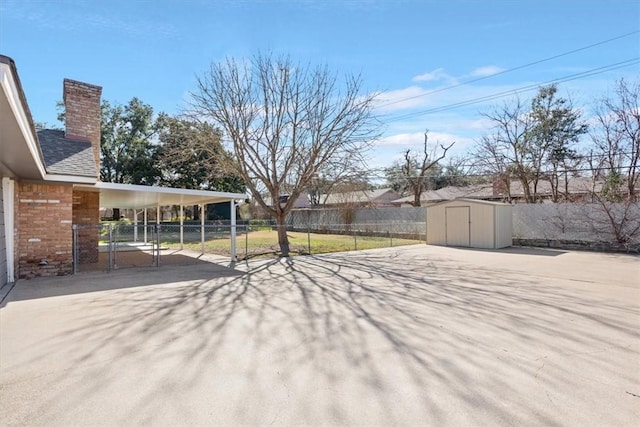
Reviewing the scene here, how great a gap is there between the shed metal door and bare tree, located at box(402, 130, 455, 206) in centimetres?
1024

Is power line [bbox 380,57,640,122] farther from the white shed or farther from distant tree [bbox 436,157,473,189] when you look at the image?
the white shed

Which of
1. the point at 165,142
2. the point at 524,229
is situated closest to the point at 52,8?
the point at 524,229

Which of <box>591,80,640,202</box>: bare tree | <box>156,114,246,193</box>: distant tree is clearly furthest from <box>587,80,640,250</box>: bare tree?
<box>156,114,246,193</box>: distant tree

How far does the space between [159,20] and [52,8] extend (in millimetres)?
2368

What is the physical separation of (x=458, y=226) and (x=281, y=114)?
849 centimetres

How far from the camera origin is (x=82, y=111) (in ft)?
34.0

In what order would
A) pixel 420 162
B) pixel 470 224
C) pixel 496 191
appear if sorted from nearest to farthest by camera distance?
pixel 470 224 → pixel 496 191 → pixel 420 162

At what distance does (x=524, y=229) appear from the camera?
1536 centimetres

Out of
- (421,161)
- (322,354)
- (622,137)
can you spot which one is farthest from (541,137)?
(322,354)

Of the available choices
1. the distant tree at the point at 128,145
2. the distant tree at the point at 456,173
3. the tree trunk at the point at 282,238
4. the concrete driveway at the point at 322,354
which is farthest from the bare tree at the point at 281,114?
the distant tree at the point at 128,145

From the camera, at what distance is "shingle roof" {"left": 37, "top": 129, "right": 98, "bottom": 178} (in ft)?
26.0

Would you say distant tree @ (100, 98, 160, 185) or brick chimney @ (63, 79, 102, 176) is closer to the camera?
brick chimney @ (63, 79, 102, 176)

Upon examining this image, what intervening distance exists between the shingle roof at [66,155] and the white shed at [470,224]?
1276 cm

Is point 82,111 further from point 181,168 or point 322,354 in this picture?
point 181,168
